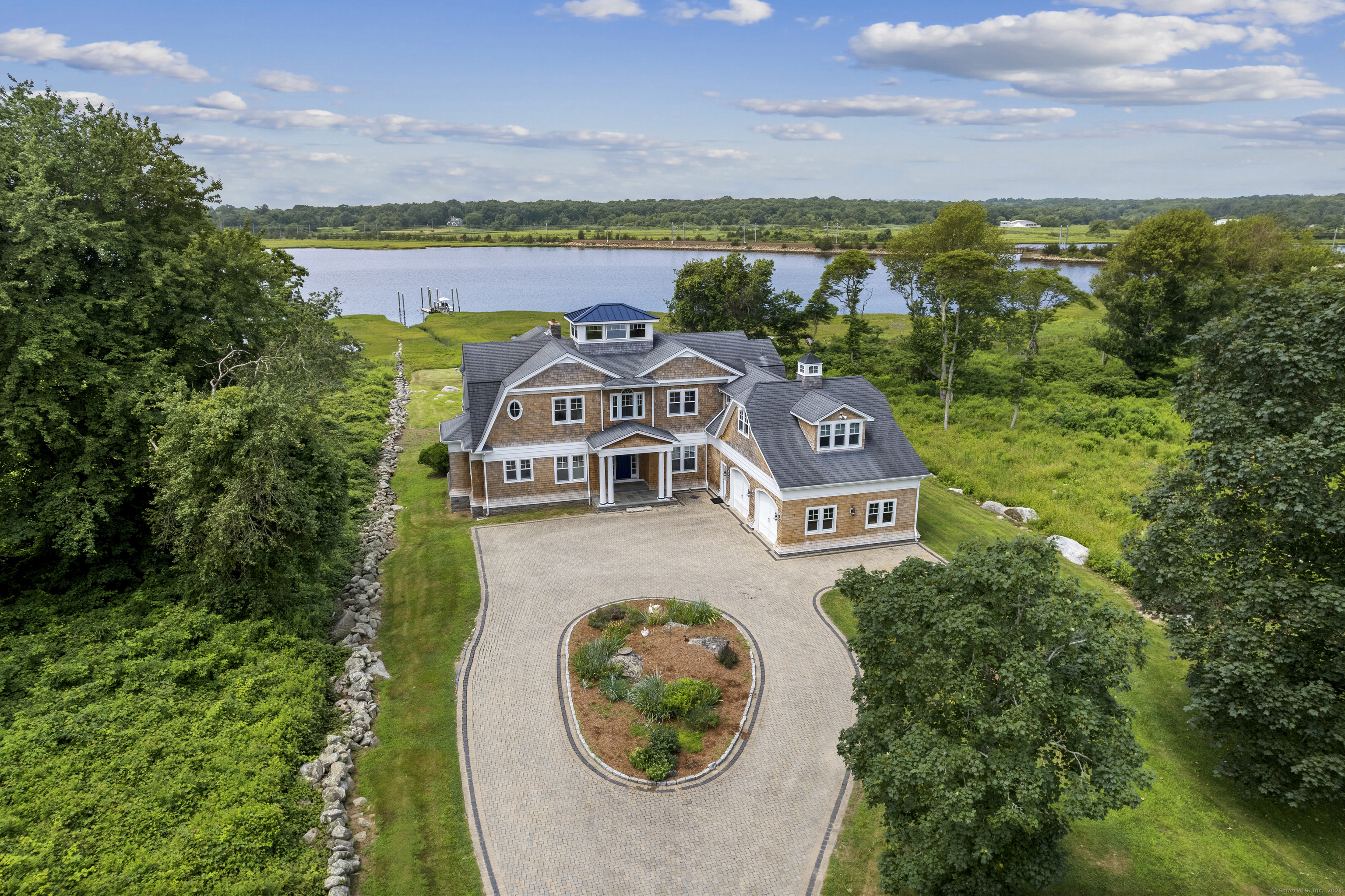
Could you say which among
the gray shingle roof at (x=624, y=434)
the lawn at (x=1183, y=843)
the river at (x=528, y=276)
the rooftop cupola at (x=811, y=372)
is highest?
the river at (x=528, y=276)

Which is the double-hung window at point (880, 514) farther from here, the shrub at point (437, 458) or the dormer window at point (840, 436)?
the shrub at point (437, 458)

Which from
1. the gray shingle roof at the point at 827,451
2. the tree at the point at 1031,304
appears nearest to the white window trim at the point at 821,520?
the gray shingle roof at the point at 827,451

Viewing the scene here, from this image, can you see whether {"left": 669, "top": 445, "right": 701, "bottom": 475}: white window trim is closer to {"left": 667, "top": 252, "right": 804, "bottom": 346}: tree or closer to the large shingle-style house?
the large shingle-style house

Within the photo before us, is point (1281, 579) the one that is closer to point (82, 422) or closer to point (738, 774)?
point (738, 774)

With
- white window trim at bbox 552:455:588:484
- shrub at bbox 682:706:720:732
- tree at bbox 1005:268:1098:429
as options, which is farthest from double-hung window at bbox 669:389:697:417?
tree at bbox 1005:268:1098:429

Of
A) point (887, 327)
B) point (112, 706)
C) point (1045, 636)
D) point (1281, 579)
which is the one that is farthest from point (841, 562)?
point (887, 327)

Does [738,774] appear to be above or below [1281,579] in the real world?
below

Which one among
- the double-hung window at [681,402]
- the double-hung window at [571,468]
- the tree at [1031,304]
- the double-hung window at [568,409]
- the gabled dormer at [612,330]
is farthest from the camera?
the tree at [1031,304]
